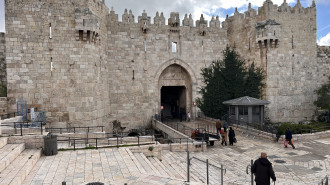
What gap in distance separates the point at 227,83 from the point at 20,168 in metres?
18.3

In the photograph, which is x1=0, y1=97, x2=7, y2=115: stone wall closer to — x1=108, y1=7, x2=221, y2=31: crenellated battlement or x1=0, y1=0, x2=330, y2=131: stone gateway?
x1=0, y1=0, x2=330, y2=131: stone gateway

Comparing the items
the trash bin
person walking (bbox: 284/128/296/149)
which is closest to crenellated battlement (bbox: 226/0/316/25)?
person walking (bbox: 284/128/296/149)

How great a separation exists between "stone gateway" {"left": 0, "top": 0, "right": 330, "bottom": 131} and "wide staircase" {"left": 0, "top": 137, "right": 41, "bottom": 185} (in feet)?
22.1

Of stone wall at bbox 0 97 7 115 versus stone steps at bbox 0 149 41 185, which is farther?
stone wall at bbox 0 97 7 115

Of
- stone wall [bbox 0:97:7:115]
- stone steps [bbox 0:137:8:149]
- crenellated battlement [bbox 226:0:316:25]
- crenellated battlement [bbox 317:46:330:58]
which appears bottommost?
stone steps [bbox 0:137:8:149]

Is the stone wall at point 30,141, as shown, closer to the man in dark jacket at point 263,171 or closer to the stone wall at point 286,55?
the man in dark jacket at point 263,171

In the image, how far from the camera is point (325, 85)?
915 inches

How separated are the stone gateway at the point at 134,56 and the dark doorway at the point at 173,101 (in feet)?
0.90

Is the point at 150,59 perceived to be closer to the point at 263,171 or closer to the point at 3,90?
the point at 3,90

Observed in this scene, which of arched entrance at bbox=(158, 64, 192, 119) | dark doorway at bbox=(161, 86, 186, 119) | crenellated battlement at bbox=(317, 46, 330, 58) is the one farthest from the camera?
dark doorway at bbox=(161, 86, 186, 119)

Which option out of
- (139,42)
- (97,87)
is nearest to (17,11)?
(97,87)

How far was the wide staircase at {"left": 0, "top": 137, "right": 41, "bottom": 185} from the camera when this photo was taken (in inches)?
267

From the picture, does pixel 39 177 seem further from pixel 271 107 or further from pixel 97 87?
pixel 271 107

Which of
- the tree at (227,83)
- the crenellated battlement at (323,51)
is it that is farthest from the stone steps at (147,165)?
the crenellated battlement at (323,51)
